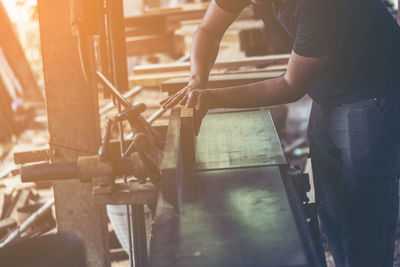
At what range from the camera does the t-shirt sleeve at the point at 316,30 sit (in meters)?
2.08

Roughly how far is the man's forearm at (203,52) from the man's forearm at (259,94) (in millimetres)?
573

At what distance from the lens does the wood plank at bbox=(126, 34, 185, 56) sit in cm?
550

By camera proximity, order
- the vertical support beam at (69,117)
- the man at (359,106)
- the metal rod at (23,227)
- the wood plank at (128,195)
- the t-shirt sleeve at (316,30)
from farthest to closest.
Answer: the metal rod at (23,227) → the vertical support beam at (69,117) → the man at (359,106) → the t-shirt sleeve at (316,30) → the wood plank at (128,195)

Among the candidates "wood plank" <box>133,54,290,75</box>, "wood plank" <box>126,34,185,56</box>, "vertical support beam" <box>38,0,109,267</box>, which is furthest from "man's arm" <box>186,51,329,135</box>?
"wood plank" <box>126,34,185,56</box>

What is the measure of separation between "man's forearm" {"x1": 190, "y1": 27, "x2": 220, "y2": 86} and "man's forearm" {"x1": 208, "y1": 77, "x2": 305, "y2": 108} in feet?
1.88

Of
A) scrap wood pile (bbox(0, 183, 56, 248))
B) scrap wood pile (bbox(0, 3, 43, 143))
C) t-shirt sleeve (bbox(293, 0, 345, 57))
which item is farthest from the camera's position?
scrap wood pile (bbox(0, 3, 43, 143))

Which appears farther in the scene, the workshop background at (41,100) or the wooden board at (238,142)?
the workshop background at (41,100)

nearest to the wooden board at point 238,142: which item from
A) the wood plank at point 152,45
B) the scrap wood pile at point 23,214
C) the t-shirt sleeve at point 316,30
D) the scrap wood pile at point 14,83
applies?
the t-shirt sleeve at point 316,30

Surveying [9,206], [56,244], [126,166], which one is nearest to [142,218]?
[126,166]

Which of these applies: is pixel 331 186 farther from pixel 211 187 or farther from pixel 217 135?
pixel 211 187

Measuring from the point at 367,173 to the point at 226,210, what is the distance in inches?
40.1

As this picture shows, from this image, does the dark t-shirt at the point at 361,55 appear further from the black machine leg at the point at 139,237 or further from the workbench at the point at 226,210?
the black machine leg at the point at 139,237

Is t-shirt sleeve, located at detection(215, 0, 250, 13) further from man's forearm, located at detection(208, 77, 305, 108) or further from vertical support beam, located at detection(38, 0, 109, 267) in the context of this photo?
vertical support beam, located at detection(38, 0, 109, 267)

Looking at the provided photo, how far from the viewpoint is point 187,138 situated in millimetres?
2072
